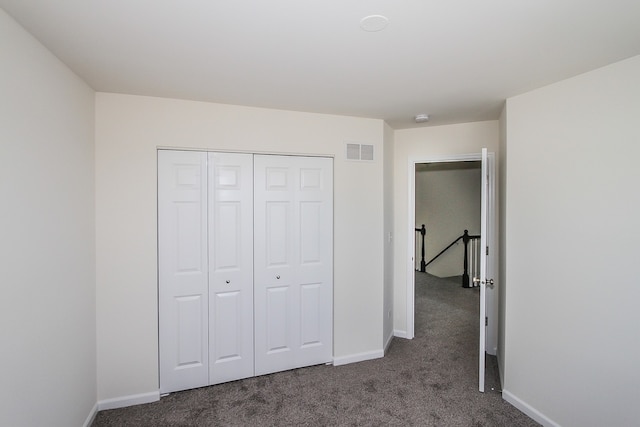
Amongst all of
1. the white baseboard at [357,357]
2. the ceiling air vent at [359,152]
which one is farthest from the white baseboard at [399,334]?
the ceiling air vent at [359,152]

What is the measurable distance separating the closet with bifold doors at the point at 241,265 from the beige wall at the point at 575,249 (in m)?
1.57

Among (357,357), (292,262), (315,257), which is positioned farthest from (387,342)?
(292,262)

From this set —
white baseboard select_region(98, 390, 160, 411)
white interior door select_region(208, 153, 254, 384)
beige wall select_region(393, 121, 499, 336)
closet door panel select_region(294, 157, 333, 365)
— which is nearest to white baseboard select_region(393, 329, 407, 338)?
beige wall select_region(393, 121, 499, 336)

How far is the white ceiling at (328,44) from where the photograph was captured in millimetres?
1354

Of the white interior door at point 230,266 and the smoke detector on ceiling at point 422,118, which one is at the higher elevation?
the smoke detector on ceiling at point 422,118

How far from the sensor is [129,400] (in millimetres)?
2484

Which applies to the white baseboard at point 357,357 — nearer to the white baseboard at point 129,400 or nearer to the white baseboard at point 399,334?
the white baseboard at point 399,334

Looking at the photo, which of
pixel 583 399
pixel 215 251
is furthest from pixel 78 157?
pixel 583 399

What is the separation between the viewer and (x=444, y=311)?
15.0 feet

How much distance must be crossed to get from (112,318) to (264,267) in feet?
3.95

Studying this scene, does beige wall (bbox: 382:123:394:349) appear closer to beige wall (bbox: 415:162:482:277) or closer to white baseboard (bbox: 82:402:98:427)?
white baseboard (bbox: 82:402:98:427)

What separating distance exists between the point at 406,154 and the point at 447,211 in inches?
141

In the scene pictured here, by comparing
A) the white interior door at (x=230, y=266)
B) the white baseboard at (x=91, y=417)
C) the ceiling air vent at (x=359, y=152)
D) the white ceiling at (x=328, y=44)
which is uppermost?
the white ceiling at (x=328, y=44)

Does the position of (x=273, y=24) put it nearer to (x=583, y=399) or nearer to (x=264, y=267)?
(x=264, y=267)
